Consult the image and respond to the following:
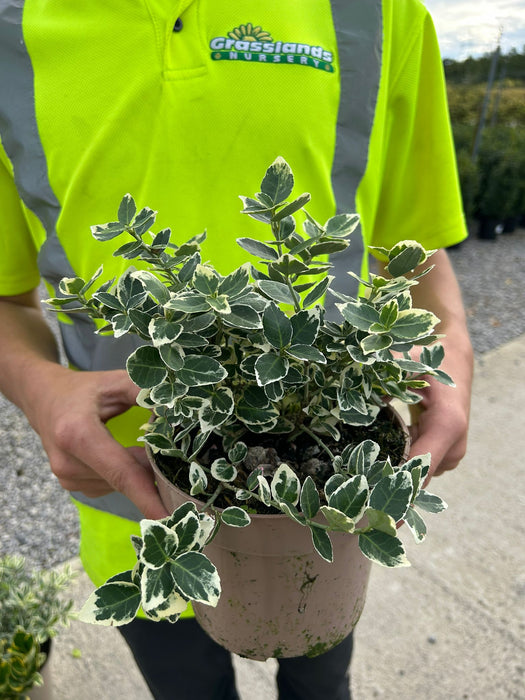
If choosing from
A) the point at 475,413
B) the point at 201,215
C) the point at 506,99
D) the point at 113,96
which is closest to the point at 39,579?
the point at 201,215

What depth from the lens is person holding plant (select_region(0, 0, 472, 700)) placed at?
0.88 meters

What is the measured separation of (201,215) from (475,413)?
257 cm

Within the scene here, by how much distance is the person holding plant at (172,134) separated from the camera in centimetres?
88

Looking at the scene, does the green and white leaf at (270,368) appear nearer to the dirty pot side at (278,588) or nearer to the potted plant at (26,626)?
the dirty pot side at (278,588)

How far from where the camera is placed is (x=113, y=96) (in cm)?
90

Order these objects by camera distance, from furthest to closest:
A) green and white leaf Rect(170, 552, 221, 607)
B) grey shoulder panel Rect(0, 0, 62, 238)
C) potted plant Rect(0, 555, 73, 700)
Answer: potted plant Rect(0, 555, 73, 700) < grey shoulder panel Rect(0, 0, 62, 238) < green and white leaf Rect(170, 552, 221, 607)

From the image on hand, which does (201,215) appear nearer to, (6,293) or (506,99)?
(6,293)

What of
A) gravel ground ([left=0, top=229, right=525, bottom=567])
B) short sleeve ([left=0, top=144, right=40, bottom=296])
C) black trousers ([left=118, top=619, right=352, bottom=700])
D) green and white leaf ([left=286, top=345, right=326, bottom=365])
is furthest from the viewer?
gravel ground ([left=0, top=229, right=525, bottom=567])

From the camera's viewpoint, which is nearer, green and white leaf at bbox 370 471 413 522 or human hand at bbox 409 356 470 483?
green and white leaf at bbox 370 471 413 522

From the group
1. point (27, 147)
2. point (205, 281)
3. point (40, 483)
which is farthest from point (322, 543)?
point (40, 483)

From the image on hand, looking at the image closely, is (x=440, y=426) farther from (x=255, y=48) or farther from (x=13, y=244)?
(x=13, y=244)

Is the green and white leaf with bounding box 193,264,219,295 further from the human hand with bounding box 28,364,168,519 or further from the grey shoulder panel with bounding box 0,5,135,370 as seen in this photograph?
the grey shoulder panel with bounding box 0,5,135,370

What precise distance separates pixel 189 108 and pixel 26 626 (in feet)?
4.81

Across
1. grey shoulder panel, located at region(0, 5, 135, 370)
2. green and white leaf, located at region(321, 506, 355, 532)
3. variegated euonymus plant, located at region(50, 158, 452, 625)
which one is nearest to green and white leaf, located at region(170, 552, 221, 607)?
variegated euonymus plant, located at region(50, 158, 452, 625)
